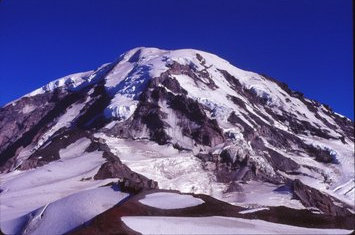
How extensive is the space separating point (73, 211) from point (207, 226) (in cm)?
1031

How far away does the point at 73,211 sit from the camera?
37.2 meters

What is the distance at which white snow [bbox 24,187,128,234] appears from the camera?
35.7 metres

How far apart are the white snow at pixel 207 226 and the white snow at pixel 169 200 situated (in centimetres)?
250

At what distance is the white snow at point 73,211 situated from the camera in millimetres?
35719

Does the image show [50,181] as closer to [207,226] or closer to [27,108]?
[207,226]

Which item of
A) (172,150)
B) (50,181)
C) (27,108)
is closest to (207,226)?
(50,181)

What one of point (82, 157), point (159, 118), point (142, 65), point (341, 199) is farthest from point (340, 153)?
point (82, 157)

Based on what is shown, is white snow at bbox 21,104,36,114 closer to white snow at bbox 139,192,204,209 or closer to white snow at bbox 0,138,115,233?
white snow at bbox 0,138,115,233

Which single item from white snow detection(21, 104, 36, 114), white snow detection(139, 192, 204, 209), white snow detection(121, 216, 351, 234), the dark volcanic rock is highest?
white snow detection(21, 104, 36, 114)

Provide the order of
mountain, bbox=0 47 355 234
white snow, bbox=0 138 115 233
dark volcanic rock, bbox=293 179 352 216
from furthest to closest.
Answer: dark volcanic rock, bbox=293 179 352 216 → white snow, bbox=0 138 115 233 → mountain, bbox=0 47 355 234

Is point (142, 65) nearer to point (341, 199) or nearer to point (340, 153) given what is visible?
point (340, 153)

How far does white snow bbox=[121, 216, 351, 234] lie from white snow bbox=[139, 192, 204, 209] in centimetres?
250

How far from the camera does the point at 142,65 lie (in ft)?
498

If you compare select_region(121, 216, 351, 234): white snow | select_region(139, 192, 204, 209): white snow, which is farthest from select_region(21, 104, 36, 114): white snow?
select_region(121, 216, 351, 234): white snow
